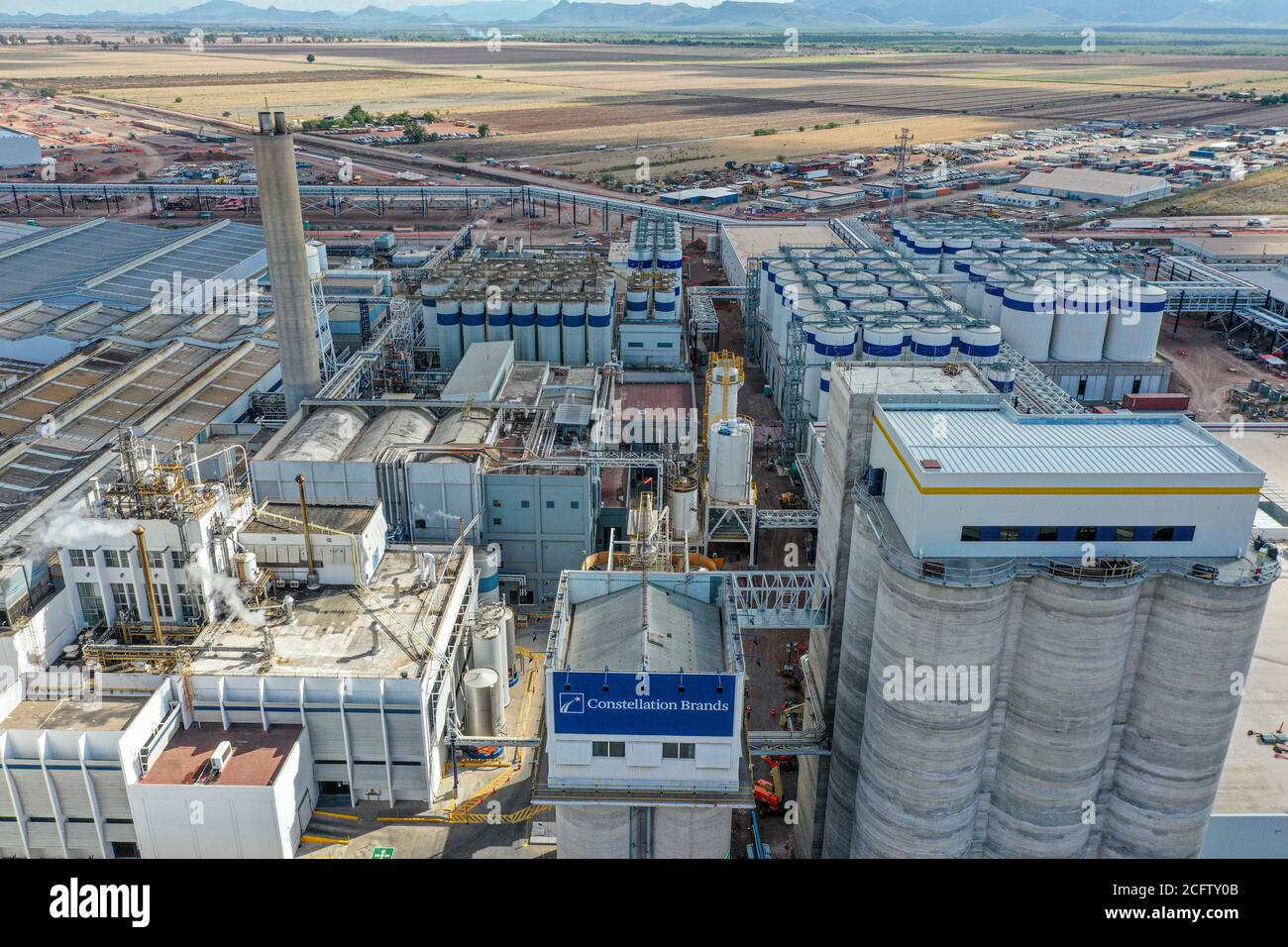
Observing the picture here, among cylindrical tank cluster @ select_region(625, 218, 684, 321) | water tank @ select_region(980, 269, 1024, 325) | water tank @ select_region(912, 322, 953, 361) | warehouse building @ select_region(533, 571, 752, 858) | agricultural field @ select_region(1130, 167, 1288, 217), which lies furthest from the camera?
agricultural field @ select_region(1130, 167, 1288, 217)

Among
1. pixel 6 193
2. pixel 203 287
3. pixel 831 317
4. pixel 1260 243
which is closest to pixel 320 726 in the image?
pixel 831 317

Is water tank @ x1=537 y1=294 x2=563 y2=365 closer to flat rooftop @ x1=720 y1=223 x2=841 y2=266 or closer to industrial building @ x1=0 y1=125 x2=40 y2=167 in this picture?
flat rooftop @ x1=720 y1=223 x2=841 y2=266

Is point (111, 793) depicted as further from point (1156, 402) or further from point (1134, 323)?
point (1134, 323)

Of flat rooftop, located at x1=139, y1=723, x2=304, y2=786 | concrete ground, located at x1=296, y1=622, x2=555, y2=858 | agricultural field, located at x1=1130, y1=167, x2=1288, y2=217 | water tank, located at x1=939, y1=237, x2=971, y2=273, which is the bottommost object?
concrete ground, located at x1=296, y1=622, x2=555, y2=858

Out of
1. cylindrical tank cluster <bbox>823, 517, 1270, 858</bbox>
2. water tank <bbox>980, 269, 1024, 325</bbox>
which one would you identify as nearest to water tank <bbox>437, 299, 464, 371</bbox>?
water tank <bbox>980, 269, 1024, 325</bbox>

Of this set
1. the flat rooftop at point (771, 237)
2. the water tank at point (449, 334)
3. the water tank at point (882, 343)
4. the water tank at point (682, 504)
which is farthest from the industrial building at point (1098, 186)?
the water tank at point (682, 504)

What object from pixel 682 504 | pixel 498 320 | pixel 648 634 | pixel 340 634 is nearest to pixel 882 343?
pixel 682 504
